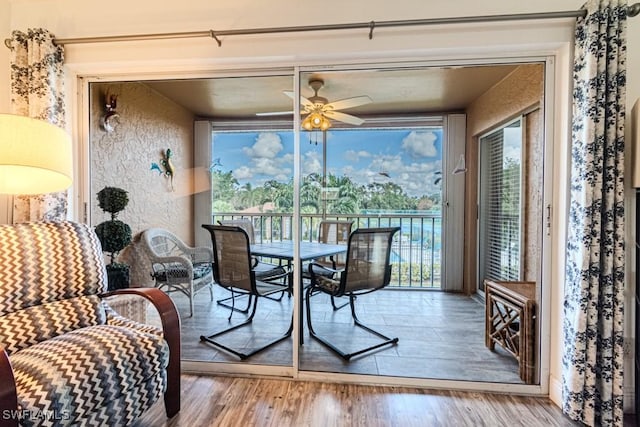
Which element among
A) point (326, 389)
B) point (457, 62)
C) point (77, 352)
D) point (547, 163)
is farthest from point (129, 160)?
point (547, 163)

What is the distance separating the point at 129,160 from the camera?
306cm

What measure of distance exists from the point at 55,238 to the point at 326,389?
5.84ft

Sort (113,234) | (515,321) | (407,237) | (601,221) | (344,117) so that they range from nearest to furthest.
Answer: (601,221)
(515,321)
(113,234)
(344,117)
(407,237)

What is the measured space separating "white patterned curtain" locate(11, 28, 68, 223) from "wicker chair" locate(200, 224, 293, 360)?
3.48 ft

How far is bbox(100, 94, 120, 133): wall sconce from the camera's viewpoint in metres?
2.56

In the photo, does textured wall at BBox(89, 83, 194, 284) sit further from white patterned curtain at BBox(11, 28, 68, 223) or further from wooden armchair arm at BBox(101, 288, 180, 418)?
wooden armchair arm at BBox(101, 288, 180, 418)

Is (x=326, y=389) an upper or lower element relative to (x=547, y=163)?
lower

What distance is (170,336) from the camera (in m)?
1.61

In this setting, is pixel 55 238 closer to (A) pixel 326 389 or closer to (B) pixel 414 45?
(A) pixel 326 389

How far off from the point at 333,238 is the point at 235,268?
0.94m

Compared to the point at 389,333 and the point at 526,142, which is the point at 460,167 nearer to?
the point at 526,142

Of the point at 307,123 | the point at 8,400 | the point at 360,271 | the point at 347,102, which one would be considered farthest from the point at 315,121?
the point at 8,400

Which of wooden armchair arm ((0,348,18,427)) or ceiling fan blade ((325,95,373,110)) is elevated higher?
ceiling fan blade ((325,95,373,110))

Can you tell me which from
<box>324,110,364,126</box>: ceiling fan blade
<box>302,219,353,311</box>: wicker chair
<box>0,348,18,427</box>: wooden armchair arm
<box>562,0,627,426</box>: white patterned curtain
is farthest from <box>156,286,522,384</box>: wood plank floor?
<box>324,110,364,126</box>: ceiling fan blade
